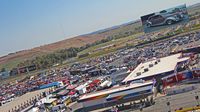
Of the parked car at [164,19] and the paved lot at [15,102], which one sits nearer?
the parked car at [164,19]

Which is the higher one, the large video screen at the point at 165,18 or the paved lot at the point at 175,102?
the large video screen at the point at 165,18

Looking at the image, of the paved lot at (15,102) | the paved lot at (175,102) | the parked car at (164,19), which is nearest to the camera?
the paved lot at (175,102)

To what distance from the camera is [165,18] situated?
1695 inches

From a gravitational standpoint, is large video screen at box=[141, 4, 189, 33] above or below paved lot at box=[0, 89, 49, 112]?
above

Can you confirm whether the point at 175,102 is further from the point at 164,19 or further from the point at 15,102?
the point at 15,102

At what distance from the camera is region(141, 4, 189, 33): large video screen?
43.1 metres

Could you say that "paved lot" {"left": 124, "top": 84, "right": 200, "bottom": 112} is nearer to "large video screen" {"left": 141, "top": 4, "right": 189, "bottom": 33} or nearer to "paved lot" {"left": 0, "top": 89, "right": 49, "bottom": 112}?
"large video screen" {"left": 141, "top": 4, "right": 189, "bottom": 33}

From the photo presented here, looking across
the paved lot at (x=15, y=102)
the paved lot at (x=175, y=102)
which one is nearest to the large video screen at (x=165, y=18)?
the paved lot at (x=175, y=102)

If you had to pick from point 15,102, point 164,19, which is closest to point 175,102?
point 164,19

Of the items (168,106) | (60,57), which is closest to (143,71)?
(168,106)

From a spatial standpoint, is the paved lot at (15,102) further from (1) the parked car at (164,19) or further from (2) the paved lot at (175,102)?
(2) the paved lot at (175,102)

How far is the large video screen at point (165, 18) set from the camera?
4312 cm

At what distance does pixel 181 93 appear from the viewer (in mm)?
29578

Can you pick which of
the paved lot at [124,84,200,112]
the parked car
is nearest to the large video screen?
the parked car
